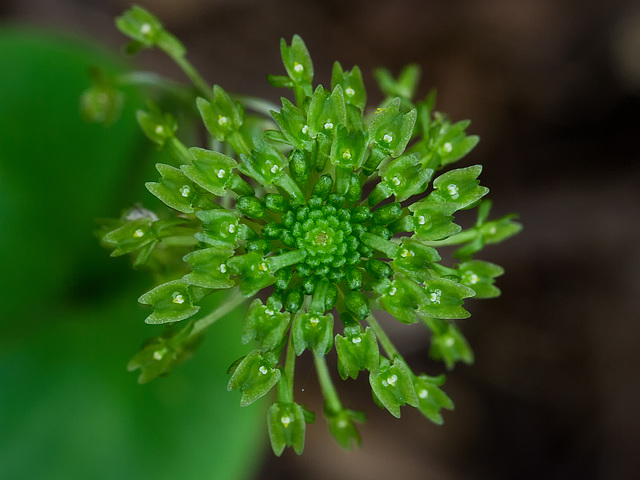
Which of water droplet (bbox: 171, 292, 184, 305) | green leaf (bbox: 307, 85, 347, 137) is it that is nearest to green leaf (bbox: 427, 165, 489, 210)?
green leaf (bbox: 307, 85, 347, 137)

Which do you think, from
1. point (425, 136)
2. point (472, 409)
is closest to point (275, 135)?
point (425, 136)

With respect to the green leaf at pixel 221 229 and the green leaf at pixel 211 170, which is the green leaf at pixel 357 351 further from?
the green leaf at pixel 211 170

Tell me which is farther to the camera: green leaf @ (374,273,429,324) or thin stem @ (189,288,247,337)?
thin stem @ (189,288,247,337)

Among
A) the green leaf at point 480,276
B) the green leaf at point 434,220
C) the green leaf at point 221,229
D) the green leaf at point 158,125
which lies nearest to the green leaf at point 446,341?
the green leaf at point 480,276

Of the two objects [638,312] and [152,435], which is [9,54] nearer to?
[152,435]

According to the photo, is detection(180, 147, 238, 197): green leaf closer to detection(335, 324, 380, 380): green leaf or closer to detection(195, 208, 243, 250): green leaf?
detection(195, 208, 243, 250): green leaf

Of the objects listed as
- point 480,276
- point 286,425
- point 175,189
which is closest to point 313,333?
point 286,425
